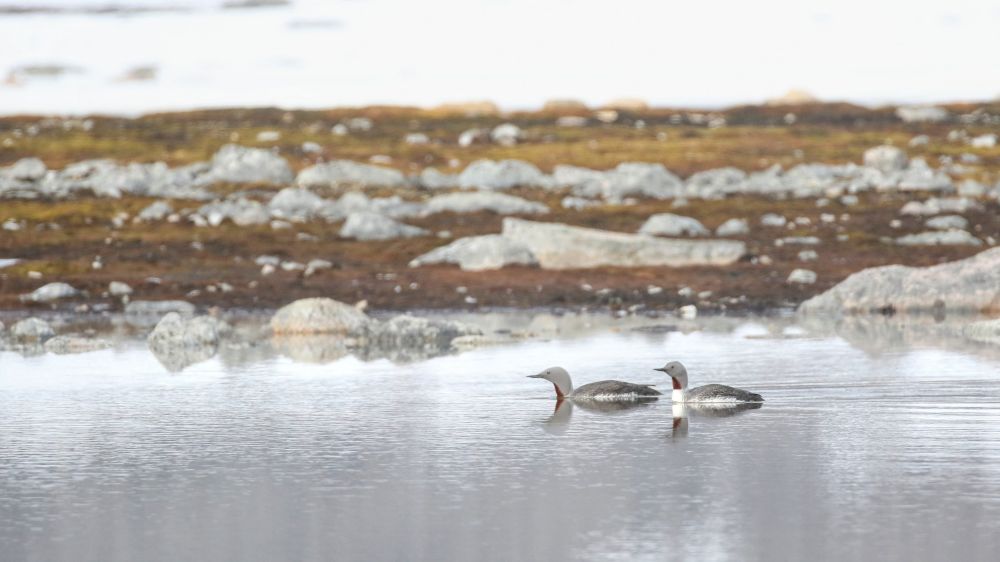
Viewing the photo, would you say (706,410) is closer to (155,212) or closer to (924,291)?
(924,291)

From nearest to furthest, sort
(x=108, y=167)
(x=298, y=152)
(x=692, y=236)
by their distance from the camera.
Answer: (x=692, y=236) < (x=108, y=167) < (x=298, y=152)

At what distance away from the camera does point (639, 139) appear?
122750mm

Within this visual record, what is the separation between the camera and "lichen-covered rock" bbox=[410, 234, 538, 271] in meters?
56.1

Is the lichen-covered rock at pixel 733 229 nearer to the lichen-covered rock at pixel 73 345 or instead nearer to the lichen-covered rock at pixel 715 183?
the lichen-covered rock at pixel 715 183

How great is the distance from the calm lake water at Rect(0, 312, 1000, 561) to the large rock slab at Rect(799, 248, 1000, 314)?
13.6 meters

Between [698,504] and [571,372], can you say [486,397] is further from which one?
[698,504]

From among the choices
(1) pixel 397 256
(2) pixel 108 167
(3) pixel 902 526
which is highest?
(2) pixel 108 167

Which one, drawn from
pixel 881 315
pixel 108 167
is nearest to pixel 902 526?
pixel 881 315

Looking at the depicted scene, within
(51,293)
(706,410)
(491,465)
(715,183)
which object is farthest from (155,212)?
(491,465)

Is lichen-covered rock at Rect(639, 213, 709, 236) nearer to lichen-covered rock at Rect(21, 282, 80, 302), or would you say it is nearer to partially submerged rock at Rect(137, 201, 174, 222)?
lichen-covered rock at Rect(21, 282, 80, 302)

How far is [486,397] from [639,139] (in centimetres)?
10129

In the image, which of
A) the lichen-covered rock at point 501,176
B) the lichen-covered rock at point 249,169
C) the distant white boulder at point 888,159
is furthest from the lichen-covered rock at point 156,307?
the distant white boulder at point 888,159

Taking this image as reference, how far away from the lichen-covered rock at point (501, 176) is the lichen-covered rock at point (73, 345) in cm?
5942

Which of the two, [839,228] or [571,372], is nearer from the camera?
[571,372]
